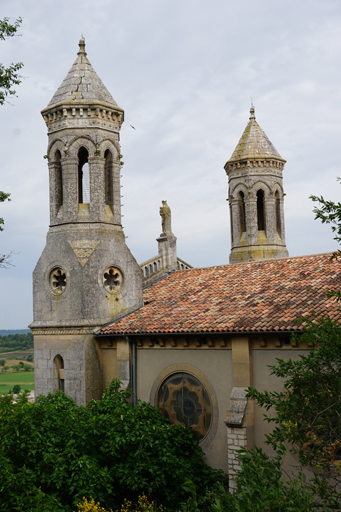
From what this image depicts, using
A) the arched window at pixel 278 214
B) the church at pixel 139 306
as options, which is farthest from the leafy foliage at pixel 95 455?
the arched window at pixel 278 214

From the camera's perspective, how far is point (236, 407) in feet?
45.8

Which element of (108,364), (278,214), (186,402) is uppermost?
(278,214)

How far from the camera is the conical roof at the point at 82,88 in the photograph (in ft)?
62.4

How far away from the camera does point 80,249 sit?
18359mm

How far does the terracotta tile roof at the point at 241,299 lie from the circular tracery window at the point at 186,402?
67.5 inches

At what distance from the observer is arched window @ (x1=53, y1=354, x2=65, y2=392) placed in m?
18.4

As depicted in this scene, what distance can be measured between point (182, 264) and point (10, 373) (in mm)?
80537

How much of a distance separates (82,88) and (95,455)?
12499 millimetres

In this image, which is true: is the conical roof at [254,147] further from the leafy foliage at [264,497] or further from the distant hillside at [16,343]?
the distant hillside at [16,343]

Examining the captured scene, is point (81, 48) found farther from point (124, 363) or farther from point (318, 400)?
point (318, 400)

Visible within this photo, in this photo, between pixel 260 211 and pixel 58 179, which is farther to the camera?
pixel 260 211

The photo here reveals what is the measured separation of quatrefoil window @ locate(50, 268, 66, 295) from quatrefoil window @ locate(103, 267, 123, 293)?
1.46 metres

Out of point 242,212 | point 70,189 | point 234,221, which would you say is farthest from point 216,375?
point 242,212

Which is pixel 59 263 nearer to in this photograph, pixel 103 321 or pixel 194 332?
pixel 103 321
